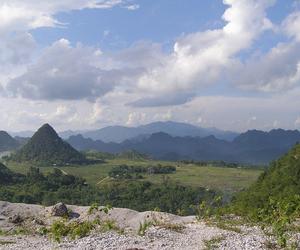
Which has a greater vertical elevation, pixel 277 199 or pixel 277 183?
pixel 277 199

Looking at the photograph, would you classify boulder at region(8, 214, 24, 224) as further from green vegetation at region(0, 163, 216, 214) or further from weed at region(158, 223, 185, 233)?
green vegetation at region(0, 163, 216, 214)

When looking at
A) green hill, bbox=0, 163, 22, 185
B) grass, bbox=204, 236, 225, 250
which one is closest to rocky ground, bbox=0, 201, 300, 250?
grass, bbox=204, 236, 225, 250

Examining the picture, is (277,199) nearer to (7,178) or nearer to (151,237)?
(151,237)

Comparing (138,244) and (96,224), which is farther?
(96,224)

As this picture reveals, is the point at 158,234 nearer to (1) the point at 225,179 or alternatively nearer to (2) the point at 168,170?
(1) the point at 225,179

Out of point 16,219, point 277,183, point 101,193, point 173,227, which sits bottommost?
point 101,193

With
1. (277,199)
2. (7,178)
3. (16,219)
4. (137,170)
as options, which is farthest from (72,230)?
(137,170)

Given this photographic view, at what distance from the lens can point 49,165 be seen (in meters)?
179

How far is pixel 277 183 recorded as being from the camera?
3812cm


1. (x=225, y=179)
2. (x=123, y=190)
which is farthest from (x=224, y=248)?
(x=225, y=179)

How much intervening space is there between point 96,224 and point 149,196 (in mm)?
88764

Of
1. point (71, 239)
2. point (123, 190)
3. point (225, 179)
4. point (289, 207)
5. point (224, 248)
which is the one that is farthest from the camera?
point (225, 179)

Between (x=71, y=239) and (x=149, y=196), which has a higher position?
(x=71, y=239)

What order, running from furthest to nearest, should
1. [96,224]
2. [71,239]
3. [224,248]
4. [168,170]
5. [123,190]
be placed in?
[168,170] < [123,190] < [96,224] < [71,239] < [224,248]
